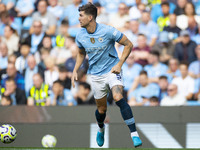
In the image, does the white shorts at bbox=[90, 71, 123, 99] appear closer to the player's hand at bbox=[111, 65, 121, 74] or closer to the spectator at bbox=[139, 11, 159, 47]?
the player's hand at bbox=[111, 65, 121, 74]

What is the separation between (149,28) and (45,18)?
2888 millimetres

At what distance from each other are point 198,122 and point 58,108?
3284mm

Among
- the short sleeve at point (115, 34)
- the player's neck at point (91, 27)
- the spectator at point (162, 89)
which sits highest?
the player's neck at point (91, 27)

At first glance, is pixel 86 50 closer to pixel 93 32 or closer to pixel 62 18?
pixel 93 32

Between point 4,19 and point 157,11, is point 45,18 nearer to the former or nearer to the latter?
point 4,19

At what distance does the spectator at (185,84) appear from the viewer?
10180 millimetres

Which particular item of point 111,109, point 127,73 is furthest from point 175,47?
point 111,109

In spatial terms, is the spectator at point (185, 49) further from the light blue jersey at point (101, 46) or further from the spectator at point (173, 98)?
the light blue jersey at point (101, 46)

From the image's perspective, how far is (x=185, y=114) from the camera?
9922 mm

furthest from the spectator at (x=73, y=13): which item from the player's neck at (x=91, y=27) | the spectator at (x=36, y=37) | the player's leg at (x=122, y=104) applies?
the player's leg at (x=122, y=104)

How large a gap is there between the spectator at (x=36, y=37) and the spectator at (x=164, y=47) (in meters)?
3.03

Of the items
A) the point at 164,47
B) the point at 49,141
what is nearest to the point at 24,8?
the point at 164,47

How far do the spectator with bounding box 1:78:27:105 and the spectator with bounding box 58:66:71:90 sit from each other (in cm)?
101

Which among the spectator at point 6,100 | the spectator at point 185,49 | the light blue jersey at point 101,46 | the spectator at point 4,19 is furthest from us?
the spectator at point 4,19
